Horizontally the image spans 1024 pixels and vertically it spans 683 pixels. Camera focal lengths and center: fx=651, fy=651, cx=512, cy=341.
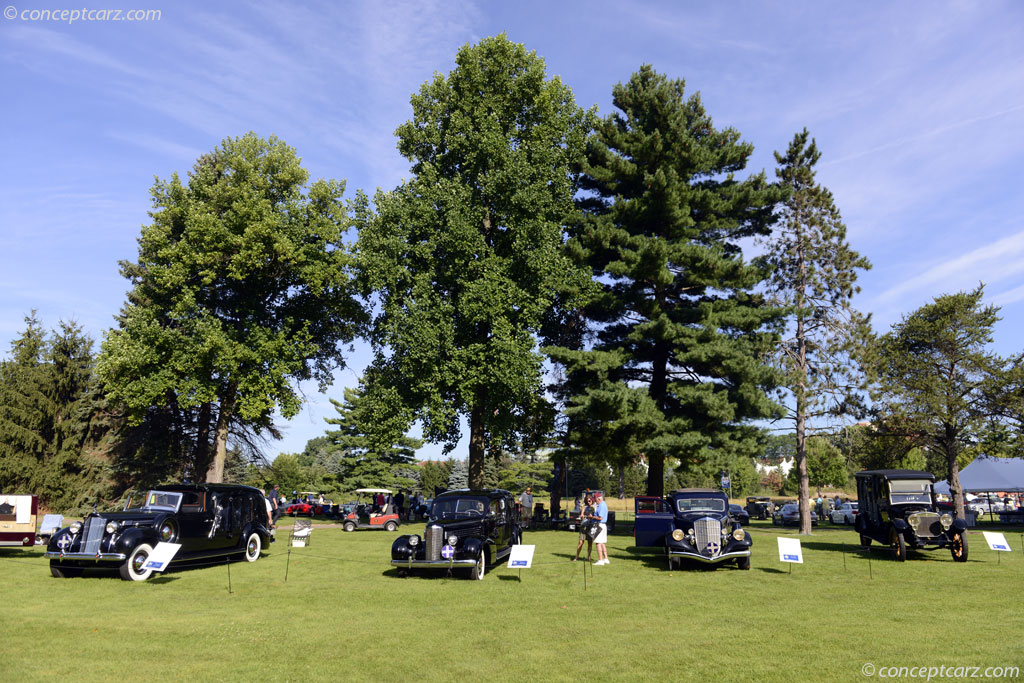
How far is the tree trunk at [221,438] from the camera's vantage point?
29611mm

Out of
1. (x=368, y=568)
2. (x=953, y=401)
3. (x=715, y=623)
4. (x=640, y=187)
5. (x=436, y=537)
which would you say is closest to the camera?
(x=715, y=623)

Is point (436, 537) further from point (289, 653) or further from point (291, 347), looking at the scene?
point (291, 347)

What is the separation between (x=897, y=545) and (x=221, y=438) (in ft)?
90.2

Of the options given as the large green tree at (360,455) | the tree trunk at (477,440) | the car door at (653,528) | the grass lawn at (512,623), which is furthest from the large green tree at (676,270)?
the large green tree at (360,455)

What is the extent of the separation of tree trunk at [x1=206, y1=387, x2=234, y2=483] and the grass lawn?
13136 mm

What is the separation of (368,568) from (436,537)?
269 centimetres

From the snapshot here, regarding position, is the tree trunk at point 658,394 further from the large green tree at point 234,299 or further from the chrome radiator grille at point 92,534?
the chrome radiator grille at point 92,534

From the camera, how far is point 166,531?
1494cm

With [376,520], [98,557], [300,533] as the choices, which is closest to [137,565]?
[98,557]

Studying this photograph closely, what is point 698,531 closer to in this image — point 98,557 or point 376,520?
point 98,557

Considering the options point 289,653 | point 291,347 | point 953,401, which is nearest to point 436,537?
point 289,653

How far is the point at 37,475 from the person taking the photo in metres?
31.9

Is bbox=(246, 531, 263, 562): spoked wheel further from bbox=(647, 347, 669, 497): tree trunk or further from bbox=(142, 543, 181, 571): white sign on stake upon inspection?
bbox=(647, 347, 669, 497): tree trunk

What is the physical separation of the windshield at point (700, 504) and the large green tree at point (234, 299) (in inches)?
791
